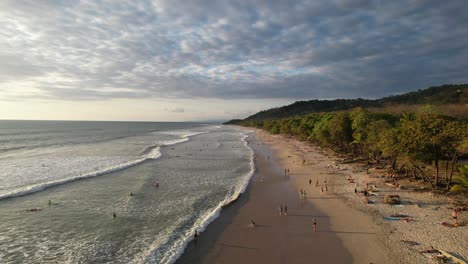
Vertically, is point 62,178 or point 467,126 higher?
point 467,126

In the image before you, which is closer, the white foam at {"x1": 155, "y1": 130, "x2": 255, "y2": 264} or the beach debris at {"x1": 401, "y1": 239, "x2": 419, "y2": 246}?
the white foam at {"x1": 155, "y1": 130, "x2": 255, "y2": 264}

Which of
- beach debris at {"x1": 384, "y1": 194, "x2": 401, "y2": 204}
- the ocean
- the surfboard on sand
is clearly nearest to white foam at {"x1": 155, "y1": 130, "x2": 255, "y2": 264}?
the ocean

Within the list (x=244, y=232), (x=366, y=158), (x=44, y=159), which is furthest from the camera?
(x=44, y=159)

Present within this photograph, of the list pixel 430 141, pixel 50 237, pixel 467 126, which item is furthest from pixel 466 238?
pixel 50 237

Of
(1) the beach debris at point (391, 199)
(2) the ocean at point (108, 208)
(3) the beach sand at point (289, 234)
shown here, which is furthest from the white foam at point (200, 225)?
(1) the beach debris at point (391, 199)

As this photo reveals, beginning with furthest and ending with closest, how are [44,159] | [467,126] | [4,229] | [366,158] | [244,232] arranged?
[44,159] < [366,158] < [467,126] < [4,229] < [244,232]

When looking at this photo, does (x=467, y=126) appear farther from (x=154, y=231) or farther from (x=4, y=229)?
(x=4, y=229)

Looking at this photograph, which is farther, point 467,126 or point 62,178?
point 62,178

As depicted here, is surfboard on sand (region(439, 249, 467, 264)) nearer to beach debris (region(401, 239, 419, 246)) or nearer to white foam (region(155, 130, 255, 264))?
beach debris (region(401, 239, 419, 246))

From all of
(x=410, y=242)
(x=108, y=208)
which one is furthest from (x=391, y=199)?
(x=108, y=208)
